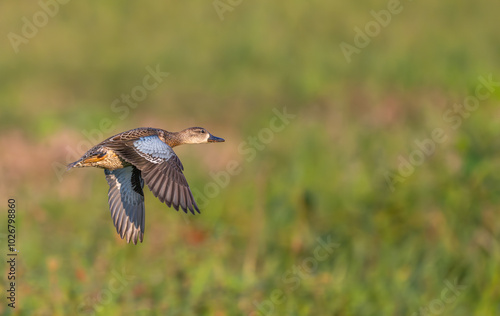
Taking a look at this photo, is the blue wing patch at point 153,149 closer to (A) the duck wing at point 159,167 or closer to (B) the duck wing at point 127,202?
(A) the duck wing at point 159,167

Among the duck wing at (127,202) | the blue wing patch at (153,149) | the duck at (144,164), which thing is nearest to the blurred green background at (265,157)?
the duck wing at (127,202)

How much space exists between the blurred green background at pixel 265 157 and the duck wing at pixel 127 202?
173 cm

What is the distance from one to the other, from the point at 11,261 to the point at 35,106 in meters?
3.71

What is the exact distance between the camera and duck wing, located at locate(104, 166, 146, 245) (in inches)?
137

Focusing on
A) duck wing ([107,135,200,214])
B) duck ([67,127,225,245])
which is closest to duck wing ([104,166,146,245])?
duck ([67,127,225,245])

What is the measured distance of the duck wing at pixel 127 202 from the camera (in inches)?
137

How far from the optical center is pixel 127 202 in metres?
3.65

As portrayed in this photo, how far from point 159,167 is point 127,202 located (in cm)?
52

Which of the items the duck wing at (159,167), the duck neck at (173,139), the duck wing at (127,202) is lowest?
the duck wing at (127,202)

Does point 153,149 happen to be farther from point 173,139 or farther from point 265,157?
point 265,157

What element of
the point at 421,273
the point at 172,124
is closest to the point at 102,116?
the point at 172,124

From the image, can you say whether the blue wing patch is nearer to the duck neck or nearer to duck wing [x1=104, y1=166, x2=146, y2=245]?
the duck neck

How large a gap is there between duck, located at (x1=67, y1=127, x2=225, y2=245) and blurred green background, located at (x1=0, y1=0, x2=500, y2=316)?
189 cm

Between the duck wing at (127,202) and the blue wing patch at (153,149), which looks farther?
the duck wing at (127,202)
